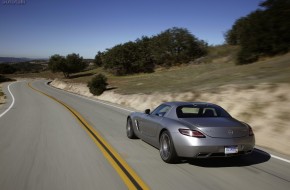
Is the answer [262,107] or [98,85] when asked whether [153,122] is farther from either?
[98,85]

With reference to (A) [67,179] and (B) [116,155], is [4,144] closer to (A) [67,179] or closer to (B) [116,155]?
(B) [116,155]

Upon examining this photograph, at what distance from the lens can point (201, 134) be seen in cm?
656

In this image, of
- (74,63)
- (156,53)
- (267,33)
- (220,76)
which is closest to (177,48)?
(156,53)

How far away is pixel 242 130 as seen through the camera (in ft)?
22.3

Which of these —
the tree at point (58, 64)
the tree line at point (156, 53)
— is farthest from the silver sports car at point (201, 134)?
the tree at point (58, 64)

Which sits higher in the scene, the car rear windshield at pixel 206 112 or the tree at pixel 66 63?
the car rear windshield at pixel 206 112

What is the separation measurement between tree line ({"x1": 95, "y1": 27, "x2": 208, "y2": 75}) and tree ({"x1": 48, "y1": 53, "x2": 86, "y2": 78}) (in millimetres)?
16524

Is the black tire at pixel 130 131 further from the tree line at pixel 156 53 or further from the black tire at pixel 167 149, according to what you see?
the tree line at pixel 156 53

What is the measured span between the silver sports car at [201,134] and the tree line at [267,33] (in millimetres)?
21569

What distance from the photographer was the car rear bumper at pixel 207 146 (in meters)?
6.46

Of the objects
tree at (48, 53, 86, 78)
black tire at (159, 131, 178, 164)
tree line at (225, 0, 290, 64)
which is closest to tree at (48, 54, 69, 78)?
tree at (48, 53, 86, 78)

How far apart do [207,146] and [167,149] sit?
1.09 metres

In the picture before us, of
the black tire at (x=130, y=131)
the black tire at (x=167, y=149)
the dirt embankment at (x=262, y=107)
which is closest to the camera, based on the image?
the black tire at (x=167, y=149)

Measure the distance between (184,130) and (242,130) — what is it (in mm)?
1159
